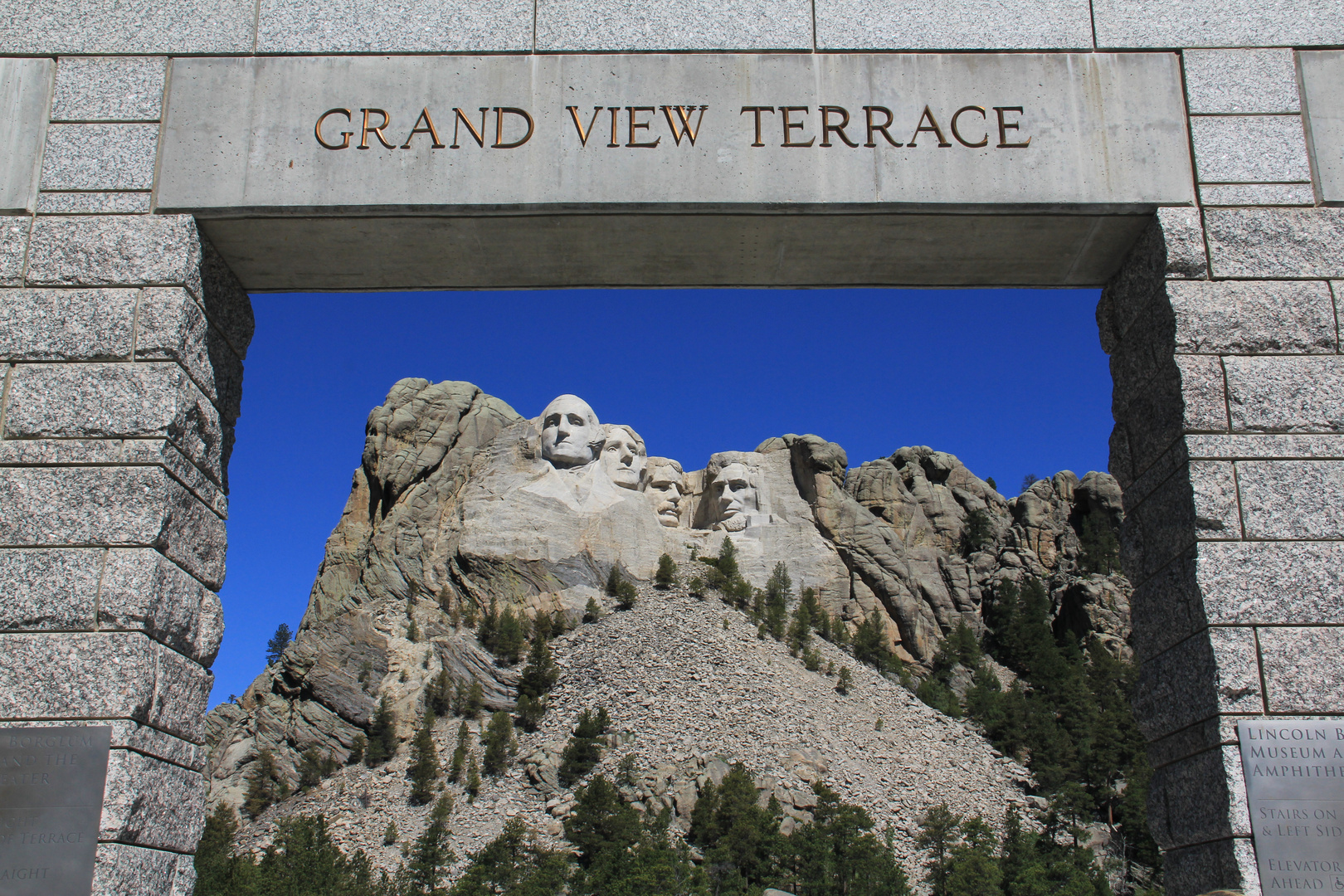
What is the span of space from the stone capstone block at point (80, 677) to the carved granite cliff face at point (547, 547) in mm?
32954

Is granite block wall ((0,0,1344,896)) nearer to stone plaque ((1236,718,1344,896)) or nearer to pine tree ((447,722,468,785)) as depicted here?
stone plaque ((1236,718,1344,896))

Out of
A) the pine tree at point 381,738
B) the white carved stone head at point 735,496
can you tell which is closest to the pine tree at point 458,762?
the pine tree at point 381,738

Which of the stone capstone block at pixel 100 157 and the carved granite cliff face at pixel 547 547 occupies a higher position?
the carved granite cliff face at pixel 547 547

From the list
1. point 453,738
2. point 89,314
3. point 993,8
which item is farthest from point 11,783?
point 453,738

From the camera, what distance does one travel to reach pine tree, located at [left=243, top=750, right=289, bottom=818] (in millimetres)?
35500

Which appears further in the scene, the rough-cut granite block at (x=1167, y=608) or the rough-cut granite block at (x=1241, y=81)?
the rough-cut granite block at (x=1241, y=81)

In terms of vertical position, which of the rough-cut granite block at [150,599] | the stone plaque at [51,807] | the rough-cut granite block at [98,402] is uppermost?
the rough-cut granite block at [98,402]

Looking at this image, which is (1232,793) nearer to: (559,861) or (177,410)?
(177,410)

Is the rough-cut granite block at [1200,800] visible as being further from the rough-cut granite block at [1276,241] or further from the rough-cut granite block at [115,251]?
the rough-cut granite block at [115,251]

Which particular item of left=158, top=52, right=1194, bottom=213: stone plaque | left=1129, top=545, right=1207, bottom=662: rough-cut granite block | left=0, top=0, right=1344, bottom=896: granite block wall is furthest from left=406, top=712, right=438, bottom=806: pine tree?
left=1129, top=545, right=1207, bottom=662: rough-cut granite block

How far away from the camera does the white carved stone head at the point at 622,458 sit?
42.5 metres

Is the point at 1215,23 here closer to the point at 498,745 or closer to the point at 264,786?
the point at 498,745

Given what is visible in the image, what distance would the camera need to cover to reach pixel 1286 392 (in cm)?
558

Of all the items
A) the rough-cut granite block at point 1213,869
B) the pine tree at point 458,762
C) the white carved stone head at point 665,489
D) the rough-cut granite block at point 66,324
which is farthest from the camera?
the white carved stone head at point 665,489
